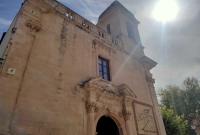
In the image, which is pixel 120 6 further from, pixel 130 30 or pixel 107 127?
pixel 107 127

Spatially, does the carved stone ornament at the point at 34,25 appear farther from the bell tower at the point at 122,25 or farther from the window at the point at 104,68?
the bell tower at the point at 122,25

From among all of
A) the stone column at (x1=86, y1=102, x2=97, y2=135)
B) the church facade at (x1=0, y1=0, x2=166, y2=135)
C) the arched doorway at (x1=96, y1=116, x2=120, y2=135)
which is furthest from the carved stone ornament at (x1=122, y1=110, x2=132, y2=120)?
the stone column at (x1=86, y1=102, x2=97, y2=135)

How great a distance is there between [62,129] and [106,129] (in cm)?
333

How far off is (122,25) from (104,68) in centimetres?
498

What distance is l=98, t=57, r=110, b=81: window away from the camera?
358 inches

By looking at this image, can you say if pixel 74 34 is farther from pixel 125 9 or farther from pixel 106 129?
pixel 125 9

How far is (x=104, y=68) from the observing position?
30.9ft

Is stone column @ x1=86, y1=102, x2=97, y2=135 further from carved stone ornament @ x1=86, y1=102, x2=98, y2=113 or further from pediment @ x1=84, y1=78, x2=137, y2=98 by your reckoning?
pediment @ x1=84, y1=78, x2=137, y2=98

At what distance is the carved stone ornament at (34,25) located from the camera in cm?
683

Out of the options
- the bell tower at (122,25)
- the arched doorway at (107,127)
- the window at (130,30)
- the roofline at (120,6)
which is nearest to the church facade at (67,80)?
the arched doorway at (107,127)

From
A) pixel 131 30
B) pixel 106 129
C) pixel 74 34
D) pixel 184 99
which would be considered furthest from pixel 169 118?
pixel 74 34

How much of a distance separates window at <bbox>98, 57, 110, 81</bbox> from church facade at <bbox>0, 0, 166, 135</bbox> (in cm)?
6

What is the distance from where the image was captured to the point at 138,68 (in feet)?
38.0

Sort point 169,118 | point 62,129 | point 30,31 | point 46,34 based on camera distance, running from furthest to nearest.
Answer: point 169,118, point 46,34, point 30,31, point 62,129
